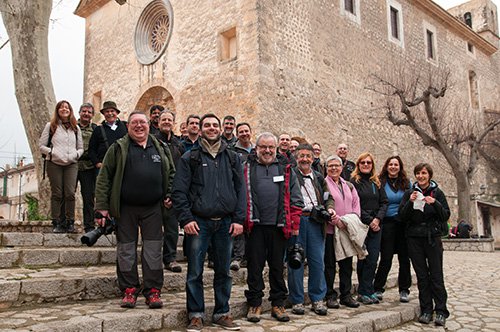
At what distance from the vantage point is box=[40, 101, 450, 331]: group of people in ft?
13.2

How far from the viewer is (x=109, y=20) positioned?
17.7 metres

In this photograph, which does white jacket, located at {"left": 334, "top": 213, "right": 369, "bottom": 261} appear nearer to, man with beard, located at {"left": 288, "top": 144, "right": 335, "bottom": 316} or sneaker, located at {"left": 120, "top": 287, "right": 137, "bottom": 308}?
man with beard, located at {"left": 288, "top": 144, "right": 335, "bottom": 316}

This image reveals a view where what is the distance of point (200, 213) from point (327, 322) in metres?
1.68

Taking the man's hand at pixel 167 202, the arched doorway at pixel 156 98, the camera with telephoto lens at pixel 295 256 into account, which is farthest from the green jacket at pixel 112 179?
the arched doorway at pixel 156 98

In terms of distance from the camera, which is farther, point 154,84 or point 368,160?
point 154,84

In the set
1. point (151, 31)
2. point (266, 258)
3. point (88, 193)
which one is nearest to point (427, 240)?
point (266, 258)

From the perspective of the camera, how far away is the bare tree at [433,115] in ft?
52.6

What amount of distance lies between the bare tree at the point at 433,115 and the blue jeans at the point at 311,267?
39.9 ft

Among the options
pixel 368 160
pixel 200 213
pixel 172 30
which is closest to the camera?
pixel 200 213

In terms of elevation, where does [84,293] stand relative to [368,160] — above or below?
below

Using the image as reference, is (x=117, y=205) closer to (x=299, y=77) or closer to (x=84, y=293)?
(x=84, y=293)

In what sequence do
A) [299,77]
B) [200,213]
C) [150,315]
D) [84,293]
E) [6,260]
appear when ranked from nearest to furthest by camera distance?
[150,315]
[200,213]
[84,293]
[6,260]
[299,77]

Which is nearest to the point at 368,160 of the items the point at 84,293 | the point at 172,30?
the point at 84,293

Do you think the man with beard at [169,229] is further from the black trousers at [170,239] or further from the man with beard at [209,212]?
the man with beard at [209,212]
